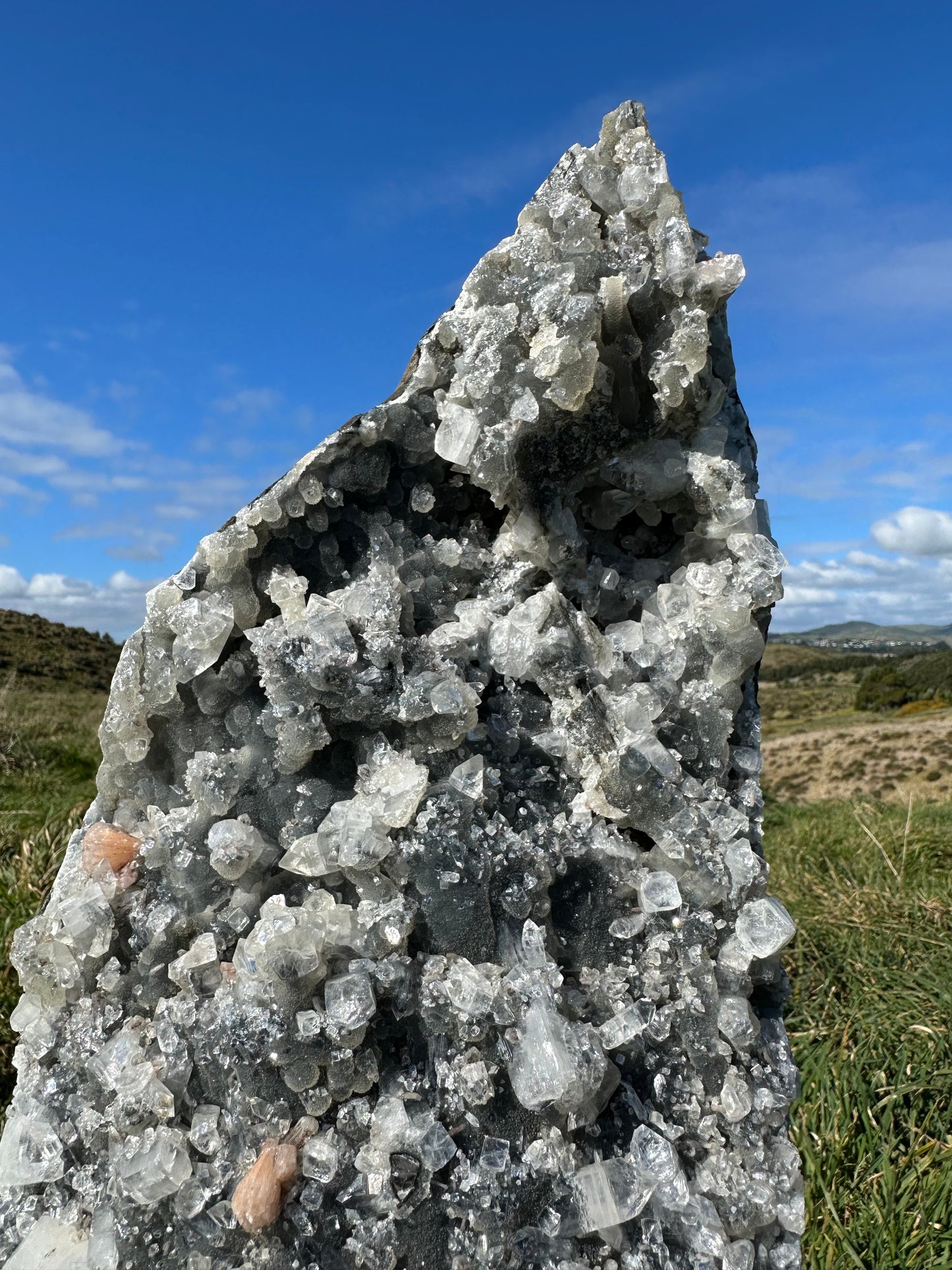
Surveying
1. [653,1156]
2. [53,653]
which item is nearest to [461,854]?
[653,1156]

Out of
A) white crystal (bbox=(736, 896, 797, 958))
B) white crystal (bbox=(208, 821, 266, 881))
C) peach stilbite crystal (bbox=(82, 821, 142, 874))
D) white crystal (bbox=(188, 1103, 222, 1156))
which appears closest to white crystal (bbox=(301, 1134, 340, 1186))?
white crystal (bbox=(188, 1103, 222, 1156))

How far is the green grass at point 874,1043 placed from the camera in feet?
7.73

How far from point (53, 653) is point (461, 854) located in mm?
23320

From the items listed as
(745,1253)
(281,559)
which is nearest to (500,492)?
(281,559)

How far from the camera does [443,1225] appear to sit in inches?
44.8

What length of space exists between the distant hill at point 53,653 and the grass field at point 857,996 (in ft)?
43.7

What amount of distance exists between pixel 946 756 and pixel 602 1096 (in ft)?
75.5

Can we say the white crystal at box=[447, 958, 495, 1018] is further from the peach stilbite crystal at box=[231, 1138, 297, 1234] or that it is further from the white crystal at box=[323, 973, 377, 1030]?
the peach stilbite crystal at box=[231, 1138, 297, 1234]

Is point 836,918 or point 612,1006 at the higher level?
point 612,1006

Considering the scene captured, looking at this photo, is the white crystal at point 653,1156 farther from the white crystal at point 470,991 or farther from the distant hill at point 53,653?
the distant hill at point 53,653

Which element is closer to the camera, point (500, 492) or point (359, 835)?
point (359, 835)

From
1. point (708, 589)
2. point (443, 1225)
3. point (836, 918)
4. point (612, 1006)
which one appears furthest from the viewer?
point (836, 918)

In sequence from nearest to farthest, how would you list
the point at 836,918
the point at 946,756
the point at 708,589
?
the point at 708,589, the point at 836,918, the point at 946,756

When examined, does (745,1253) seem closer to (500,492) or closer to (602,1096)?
(602,1096)
